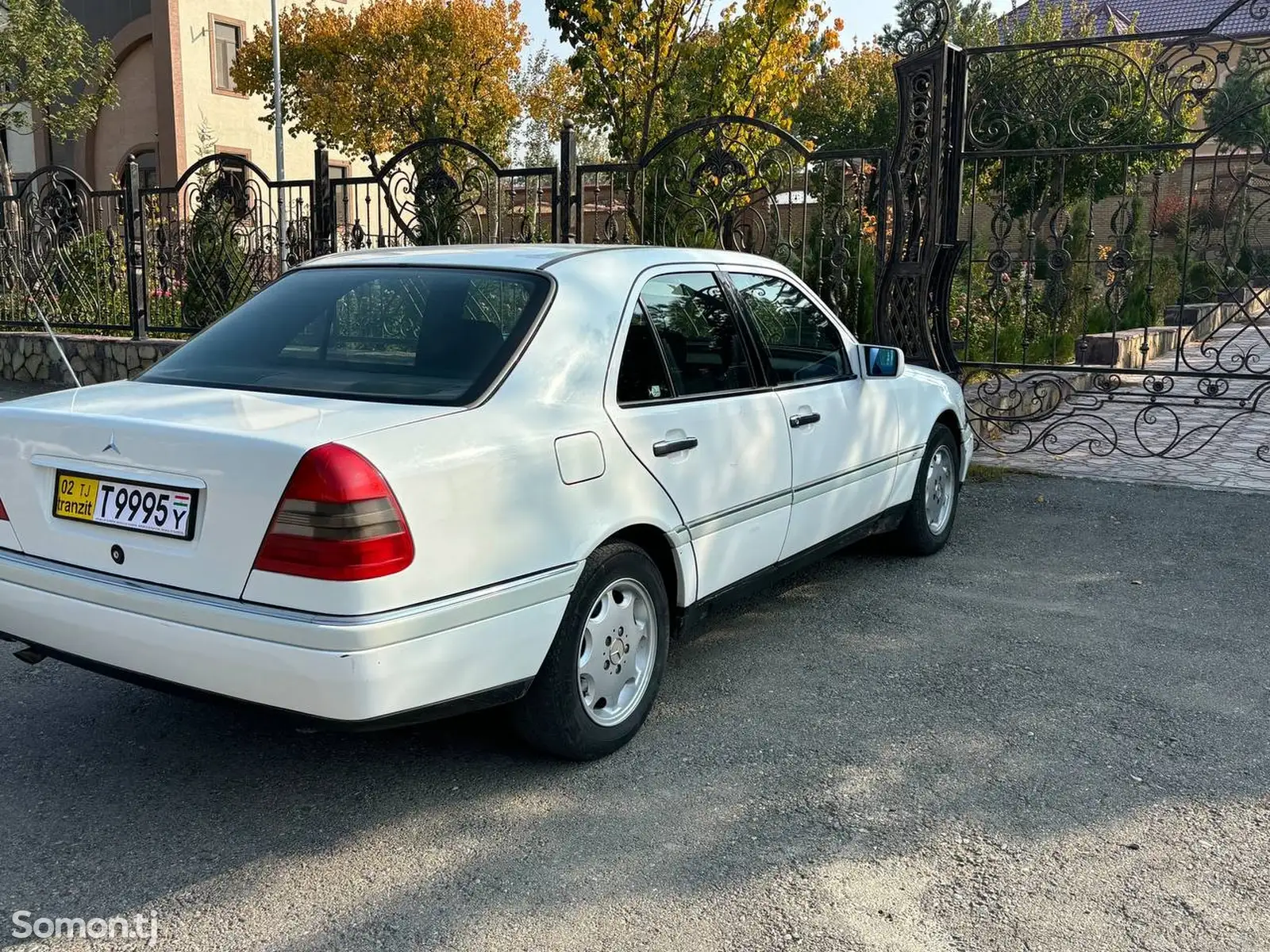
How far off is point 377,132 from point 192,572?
94.6ft

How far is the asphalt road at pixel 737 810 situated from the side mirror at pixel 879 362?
118cm

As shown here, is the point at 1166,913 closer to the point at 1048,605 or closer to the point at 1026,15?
the point at 1048,605

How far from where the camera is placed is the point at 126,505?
3.14 metres

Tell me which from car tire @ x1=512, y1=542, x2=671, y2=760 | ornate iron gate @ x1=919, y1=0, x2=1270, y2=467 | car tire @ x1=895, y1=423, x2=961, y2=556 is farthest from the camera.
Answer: ornate iron gate @ x1=919, y1=0, x2=1270, y2=467

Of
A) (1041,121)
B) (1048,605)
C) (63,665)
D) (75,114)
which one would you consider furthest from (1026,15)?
(63,665)

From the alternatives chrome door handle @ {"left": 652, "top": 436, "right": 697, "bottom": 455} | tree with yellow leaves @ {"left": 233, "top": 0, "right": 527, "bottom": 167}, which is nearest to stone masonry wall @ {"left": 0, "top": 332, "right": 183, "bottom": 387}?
chrome door handle @ {"left": 652, "top": 436, "right": 697, "bottom": 455}

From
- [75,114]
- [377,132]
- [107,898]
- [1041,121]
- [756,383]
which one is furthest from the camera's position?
[377,132]

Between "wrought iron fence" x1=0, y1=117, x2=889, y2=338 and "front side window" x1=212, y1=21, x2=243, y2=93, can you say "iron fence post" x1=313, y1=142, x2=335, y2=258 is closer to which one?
"wrought iron fence" x1=0, y1=117, x2=889, y2=338

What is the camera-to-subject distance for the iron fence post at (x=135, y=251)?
1210 cm

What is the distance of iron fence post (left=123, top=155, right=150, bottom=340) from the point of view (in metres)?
12.1

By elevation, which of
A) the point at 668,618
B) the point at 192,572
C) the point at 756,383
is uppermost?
the point at 756,383

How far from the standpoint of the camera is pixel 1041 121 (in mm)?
8984

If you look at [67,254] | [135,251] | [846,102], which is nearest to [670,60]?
[135,251]

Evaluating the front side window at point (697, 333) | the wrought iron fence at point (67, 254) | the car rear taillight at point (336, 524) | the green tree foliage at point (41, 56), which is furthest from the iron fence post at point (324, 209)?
the green tree foliage at point (41, 56)
